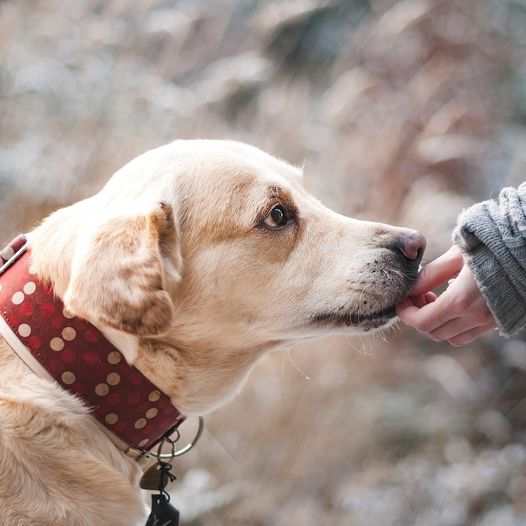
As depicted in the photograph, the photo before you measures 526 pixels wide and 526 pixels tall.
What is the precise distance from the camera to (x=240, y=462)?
299 centimetres

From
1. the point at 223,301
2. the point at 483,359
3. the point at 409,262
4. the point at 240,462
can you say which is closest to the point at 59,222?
the point at 223,301

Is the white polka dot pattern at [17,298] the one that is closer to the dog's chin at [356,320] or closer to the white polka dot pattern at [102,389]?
the white polka dot pattern at [102,389]

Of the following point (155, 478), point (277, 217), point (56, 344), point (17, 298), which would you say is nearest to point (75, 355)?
point (56, 344)

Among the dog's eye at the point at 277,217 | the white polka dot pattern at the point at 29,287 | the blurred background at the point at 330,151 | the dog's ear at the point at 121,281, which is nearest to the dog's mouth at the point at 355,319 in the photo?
the dog's eye at the point at 277,217

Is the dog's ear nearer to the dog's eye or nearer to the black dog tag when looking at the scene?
the dog's eye

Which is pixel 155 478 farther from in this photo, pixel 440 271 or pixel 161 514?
pixel 440 271

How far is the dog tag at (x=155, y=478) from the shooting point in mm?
1786

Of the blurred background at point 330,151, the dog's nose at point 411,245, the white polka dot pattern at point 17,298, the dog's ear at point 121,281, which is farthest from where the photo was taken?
the blurred background at point 330,151

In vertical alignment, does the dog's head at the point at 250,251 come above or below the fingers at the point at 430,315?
above

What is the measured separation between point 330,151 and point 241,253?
1640 mm

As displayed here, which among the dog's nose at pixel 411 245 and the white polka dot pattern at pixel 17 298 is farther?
the dog's nose at pixel 411 245

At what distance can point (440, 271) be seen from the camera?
182cm

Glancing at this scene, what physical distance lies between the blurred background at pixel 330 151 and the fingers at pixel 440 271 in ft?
3.74

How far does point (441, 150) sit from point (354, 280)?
165 cm
